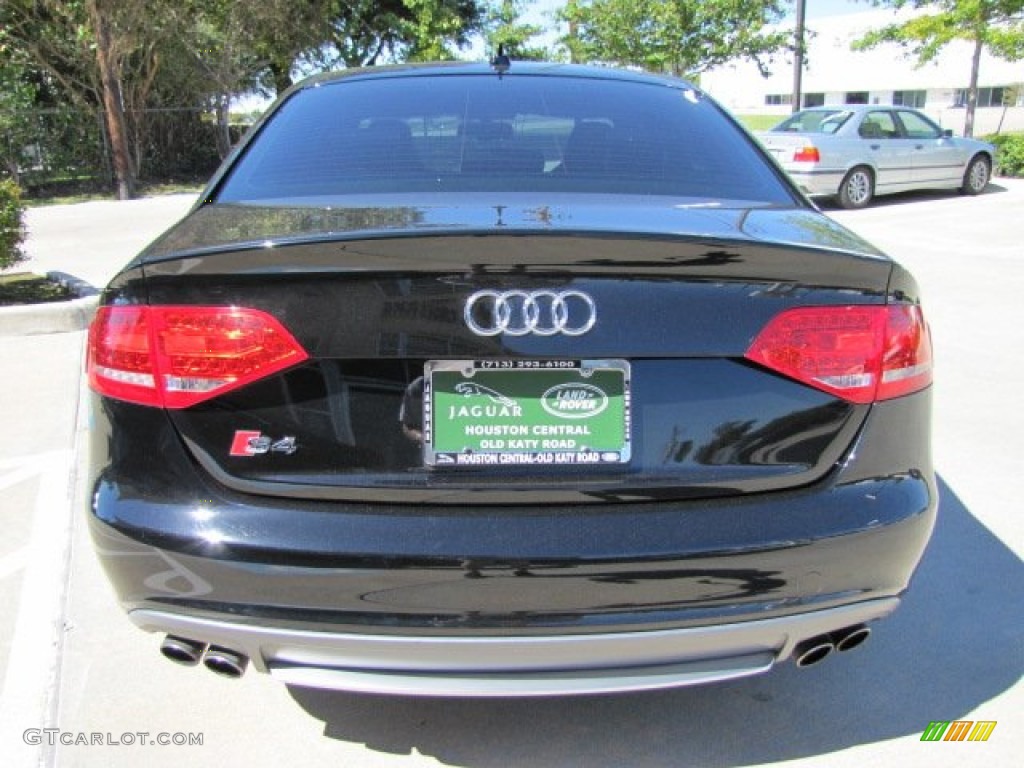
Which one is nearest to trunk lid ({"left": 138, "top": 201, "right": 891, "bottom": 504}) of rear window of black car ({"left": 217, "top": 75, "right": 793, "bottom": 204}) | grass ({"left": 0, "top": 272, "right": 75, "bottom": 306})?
rear window of black car ({"left": 217, "top": 75, "right": 793, "bottom": 204})

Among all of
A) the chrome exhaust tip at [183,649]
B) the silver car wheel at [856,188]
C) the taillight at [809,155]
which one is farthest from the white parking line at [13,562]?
the silver car wheel at [856,188]

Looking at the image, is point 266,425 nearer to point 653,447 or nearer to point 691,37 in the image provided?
point 653,447

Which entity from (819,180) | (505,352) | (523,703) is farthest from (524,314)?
(819,180)

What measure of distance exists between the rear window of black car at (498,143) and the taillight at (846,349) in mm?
649

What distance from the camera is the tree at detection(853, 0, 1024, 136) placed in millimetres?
16688

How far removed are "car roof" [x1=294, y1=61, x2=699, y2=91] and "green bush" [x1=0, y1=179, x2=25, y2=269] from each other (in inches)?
193

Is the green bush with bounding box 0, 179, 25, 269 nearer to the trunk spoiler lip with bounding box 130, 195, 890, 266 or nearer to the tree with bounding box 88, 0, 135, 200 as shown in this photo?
the trunk spoiler lip with bounding box 130, 195, 890, 266

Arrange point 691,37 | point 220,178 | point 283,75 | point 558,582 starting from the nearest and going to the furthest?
1. point 558,582
2. point 220,178
3. point 691,37
4. point 283,75

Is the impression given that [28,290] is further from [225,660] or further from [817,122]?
[817,122]

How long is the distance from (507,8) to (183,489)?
28.5 meters

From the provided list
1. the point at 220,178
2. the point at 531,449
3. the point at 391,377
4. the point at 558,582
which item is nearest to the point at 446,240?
the point at 391,377

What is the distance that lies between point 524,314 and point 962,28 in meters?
19.7

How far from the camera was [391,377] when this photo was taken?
5.88ft

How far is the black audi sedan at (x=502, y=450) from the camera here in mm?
1769
